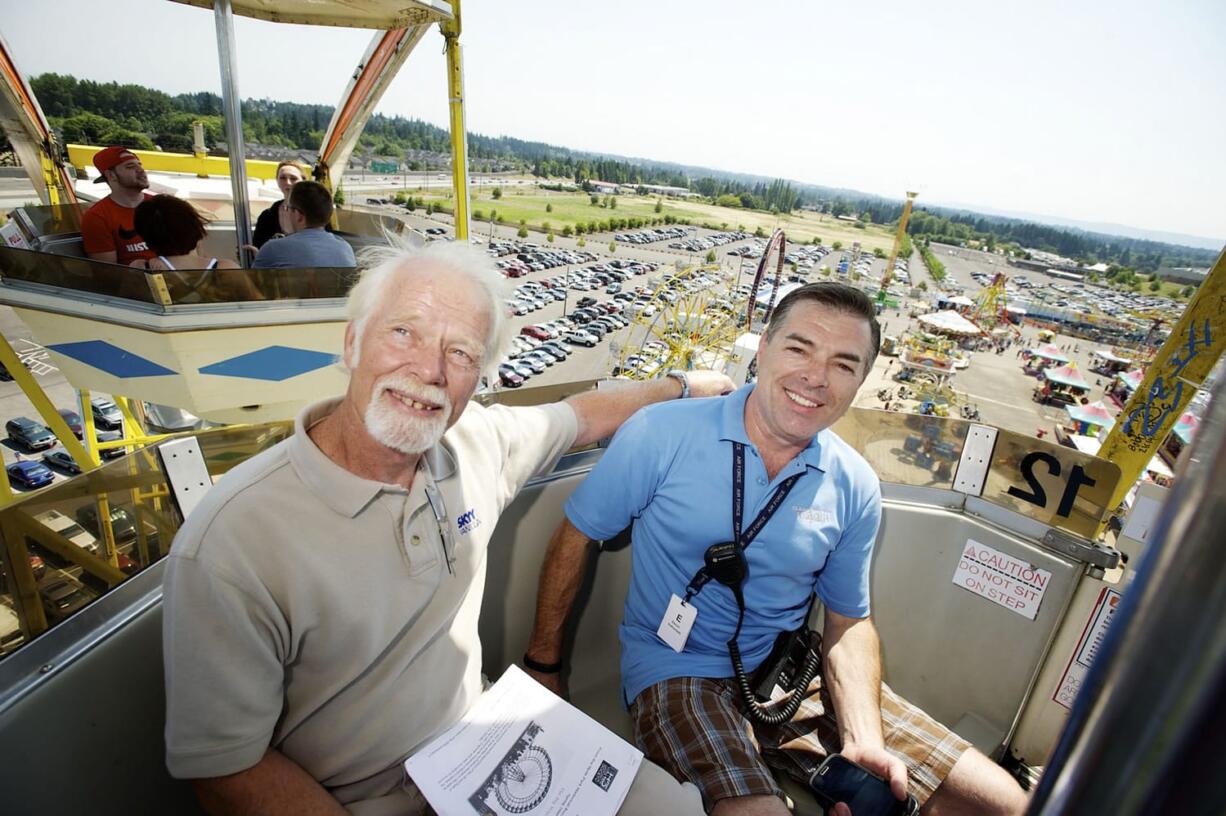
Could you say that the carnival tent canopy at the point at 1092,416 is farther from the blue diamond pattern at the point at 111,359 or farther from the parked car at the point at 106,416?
the parked car at the point at 106,416

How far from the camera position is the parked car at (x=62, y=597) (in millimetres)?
1289

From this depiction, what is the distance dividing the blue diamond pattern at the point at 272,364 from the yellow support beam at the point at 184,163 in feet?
14.8

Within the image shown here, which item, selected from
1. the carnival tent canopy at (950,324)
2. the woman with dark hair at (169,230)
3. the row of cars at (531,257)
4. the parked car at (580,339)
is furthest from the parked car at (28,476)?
the carnival tent canopy at (950,324)

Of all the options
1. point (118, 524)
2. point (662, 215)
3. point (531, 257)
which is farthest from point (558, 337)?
point (662, 215)

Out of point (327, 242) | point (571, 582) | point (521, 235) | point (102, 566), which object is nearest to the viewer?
point (102, 566)

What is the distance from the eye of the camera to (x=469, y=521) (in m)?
1.70

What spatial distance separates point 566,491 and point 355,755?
1086 millimetres

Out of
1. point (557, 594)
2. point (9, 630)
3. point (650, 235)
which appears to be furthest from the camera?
point (650, 235)

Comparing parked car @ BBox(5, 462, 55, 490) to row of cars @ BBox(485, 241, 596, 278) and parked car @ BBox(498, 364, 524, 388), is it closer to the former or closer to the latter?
parked car @ BBox(498, 364, 524, 388)

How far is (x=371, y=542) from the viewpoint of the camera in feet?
4.71

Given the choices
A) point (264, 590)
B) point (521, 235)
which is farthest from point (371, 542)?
point (521, 235)

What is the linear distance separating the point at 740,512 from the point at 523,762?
1.00 metres

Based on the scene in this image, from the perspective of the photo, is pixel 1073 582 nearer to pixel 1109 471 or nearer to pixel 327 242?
pixel 1109 471

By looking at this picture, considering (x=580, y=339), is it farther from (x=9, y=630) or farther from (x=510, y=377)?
(x=9, y=630)
